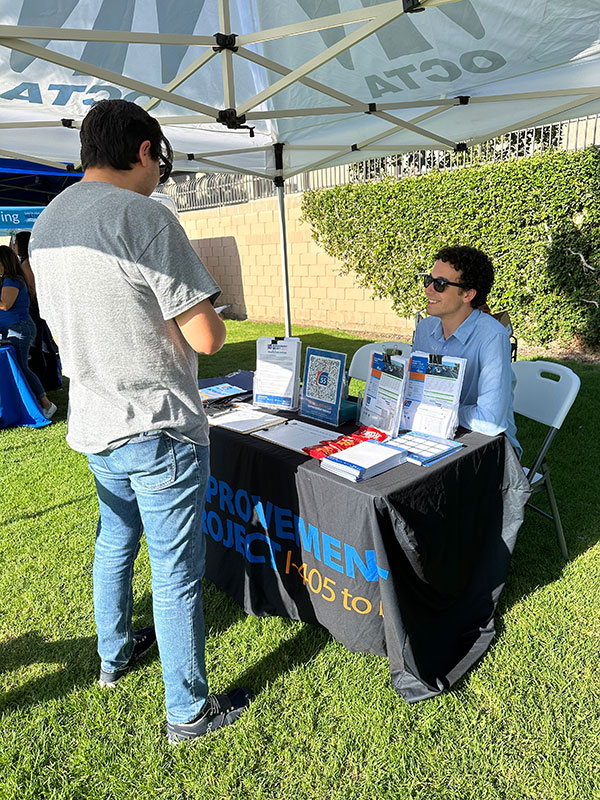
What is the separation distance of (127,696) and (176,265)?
1.39m

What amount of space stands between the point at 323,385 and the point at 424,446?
0.48 meters

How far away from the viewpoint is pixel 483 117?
3.64 m

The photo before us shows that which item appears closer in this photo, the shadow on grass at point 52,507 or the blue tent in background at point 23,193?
the shadow on grass at point 52,507

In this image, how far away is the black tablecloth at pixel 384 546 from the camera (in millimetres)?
1560

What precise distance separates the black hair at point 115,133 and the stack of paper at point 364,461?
98 cm

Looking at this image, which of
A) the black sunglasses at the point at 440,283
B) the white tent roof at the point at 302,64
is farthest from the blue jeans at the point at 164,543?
the white tent roof at the point at 302,64

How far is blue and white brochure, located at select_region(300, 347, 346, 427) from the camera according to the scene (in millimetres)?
1999

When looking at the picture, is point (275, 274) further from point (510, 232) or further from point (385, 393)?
point (385, 393)

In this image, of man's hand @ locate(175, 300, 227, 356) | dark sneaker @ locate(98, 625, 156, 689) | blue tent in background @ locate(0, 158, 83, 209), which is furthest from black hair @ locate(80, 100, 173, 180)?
blue tent in background @ locate(0, 158, 83, 209)

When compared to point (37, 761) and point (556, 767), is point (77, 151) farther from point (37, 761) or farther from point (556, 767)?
point (556, 767)

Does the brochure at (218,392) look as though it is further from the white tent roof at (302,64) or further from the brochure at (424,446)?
the white tent roof at (302,64)

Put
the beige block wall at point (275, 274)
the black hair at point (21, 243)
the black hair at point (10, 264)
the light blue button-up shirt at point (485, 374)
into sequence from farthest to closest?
the beige block wall at point (275, 274) < the black hair at point (21, 243) < the black hair at point (10, 264) < the light blue button-up shirt at point (485, 374)

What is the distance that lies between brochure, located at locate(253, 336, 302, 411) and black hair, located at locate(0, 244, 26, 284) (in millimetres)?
3265

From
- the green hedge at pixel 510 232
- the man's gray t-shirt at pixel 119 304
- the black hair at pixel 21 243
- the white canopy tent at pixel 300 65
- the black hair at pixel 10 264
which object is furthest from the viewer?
the green hedge at pixel 510 232
